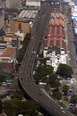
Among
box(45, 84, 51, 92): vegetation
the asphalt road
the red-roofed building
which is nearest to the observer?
the asphalt road

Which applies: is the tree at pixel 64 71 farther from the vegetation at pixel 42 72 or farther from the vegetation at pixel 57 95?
the vegetation at pixel 57 95

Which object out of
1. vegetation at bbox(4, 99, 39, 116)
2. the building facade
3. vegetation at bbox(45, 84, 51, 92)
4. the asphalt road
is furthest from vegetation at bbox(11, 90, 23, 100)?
the building facade

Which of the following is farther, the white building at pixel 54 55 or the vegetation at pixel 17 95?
the white building at pixel 54 55

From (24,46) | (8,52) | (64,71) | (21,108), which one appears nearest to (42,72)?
(64,71)

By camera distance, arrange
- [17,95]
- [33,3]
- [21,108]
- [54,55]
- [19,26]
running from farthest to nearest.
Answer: [33,3] < [19,26] < [54,55] < [17,95] < [21,108]

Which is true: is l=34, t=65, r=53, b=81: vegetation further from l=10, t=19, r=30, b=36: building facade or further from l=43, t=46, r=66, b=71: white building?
l=10, t=19, r=30, b=36: building facade

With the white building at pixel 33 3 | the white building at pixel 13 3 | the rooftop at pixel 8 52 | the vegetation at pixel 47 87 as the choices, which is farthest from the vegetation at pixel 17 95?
the white building at pixel 33 3

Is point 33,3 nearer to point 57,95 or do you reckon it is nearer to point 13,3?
point 13,3
